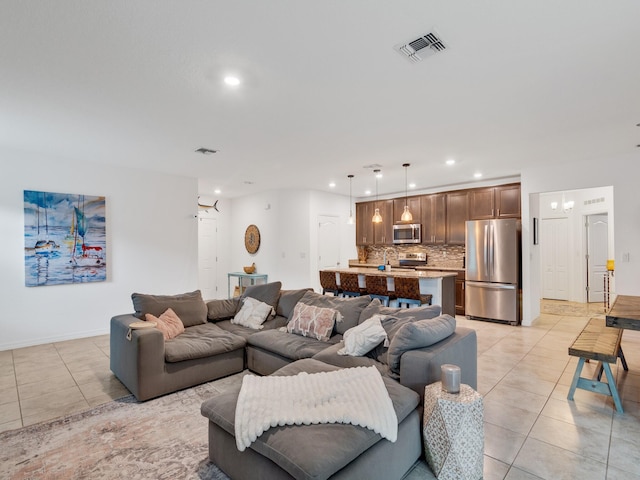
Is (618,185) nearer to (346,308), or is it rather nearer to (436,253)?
(436,253)

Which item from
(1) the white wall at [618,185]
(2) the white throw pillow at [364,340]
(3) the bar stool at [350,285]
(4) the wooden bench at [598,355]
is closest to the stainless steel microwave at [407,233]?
(1) the white wall at [618,185]

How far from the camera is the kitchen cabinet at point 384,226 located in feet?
26.7

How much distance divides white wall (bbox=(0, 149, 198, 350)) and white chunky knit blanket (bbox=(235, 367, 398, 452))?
4.12 meters

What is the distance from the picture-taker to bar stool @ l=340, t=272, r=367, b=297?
18.4 ft

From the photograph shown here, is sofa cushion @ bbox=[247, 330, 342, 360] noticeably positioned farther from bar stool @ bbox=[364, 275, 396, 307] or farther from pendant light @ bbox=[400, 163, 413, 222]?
pendant light @ bbox=[400, 163, 413, 222]

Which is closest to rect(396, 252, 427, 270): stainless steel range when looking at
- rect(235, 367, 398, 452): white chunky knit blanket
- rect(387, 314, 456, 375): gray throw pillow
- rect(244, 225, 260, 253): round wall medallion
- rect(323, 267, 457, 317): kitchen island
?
rect(323, 267, 457, 317): kitchen island

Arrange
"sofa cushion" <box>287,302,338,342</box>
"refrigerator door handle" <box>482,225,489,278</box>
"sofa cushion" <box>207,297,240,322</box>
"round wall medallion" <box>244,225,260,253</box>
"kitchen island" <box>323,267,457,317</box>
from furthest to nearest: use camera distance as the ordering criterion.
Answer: "round wall medallion" <box>244,225,260,253</box> → "refrigerator door handle" <box>482,225,489,278</box> → "kitchen island" <box>323,267,457,317</box> → "sofa cushion" <box>207,297,240,322</box> → "sofa cushion" <box>287,302,338,342</box>

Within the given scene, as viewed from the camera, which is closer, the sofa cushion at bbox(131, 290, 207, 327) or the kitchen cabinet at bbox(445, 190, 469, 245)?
the sofa cushion at bbox(131, 290, 207, 327)

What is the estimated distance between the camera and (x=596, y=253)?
7.45 meters

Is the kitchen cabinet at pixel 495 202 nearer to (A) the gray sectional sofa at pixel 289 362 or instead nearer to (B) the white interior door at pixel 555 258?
(B) the white interior door at pixel 555 258

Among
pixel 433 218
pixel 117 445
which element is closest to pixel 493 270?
pixel 433 218

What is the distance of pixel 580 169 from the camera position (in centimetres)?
513

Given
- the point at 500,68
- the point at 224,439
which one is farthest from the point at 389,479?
the point at 500,68

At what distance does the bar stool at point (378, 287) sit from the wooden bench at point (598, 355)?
98.2 inches
